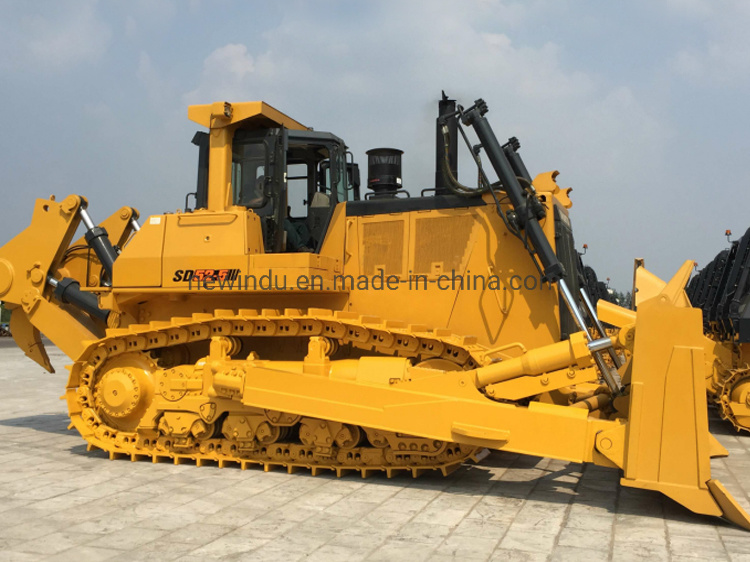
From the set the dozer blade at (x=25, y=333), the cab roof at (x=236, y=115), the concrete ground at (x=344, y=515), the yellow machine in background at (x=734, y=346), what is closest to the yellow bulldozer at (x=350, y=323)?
the cab roof at (x=236, y=115)

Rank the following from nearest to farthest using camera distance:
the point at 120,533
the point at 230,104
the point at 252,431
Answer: the point at 120,533
the point at 252,431
the point at 230,104

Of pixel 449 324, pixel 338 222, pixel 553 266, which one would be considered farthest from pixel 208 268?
pixel 553 266

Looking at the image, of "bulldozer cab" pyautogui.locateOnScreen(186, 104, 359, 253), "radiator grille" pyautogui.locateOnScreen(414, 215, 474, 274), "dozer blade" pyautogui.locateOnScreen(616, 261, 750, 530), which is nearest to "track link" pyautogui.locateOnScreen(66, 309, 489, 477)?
"radiator grille" pyautogui.locateOnScreen(414, 215, 474, 274)

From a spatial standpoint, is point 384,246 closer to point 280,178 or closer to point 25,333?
point 280,178

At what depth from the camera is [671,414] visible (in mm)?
5859

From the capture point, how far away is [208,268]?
8.05 m

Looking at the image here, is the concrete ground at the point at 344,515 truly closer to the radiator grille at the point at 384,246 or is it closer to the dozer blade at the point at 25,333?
the dozer blade at the point at 25,333

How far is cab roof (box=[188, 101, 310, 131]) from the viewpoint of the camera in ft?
27.5

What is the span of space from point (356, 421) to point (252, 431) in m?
1.42

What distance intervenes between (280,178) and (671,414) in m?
5.02

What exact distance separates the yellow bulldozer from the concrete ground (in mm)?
460

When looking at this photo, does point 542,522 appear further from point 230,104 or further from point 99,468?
point 230,104

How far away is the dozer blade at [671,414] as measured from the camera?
5.77 meters

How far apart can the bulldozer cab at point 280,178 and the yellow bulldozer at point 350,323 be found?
2 centimetres
